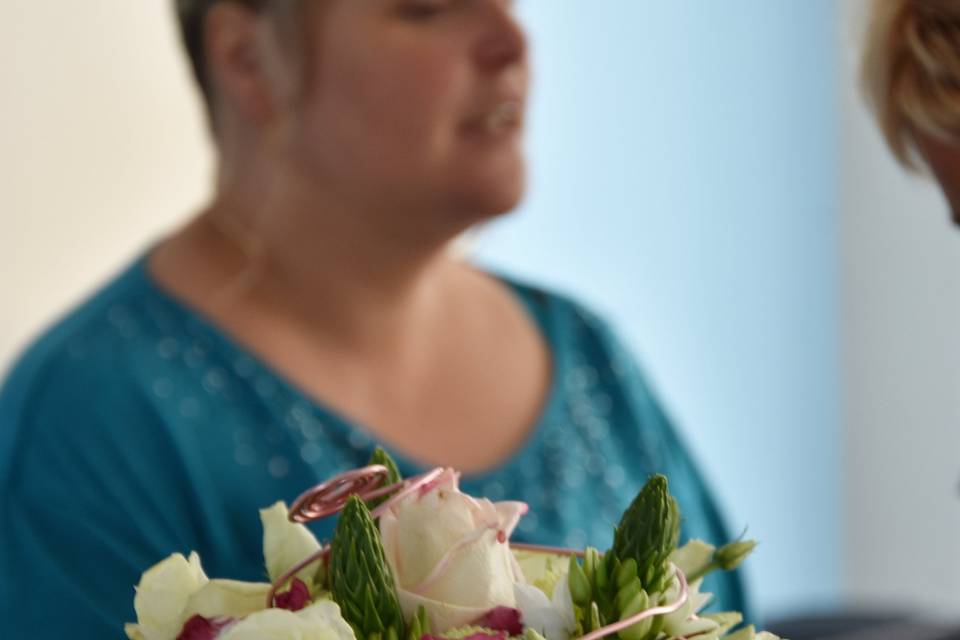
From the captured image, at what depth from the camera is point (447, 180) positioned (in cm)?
121

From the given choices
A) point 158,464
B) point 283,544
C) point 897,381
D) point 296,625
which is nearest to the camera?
point 296,625

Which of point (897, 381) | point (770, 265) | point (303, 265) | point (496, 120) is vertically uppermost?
point (496, 120)

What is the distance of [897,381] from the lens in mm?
2840

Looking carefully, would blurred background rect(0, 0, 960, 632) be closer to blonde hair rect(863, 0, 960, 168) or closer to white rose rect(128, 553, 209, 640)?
blonde hair rect(863, 0, 960, 168)

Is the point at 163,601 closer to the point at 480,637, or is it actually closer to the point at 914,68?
the point at 480,637

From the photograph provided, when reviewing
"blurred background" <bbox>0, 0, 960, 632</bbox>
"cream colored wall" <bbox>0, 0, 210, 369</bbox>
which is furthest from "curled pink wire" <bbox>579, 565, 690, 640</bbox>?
"blurred background" <bbox>0, 0, 960, 632</bbox>

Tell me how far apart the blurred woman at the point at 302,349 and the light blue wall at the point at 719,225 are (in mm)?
969

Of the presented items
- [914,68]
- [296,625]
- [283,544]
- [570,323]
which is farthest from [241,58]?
[296,625]

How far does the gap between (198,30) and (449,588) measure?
0.89 m

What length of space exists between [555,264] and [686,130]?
43 centimetres

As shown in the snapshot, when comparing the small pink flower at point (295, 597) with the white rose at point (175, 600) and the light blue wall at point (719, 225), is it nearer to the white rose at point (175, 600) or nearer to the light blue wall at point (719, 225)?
the white rose at point (175, 600)

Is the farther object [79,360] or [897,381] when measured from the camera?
[897,381]

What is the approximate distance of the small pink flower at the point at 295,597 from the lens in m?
0.51

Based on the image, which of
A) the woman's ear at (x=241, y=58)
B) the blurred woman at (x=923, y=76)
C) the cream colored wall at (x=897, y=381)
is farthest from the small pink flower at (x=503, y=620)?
the cream colored wall at (x=897, y=381)
